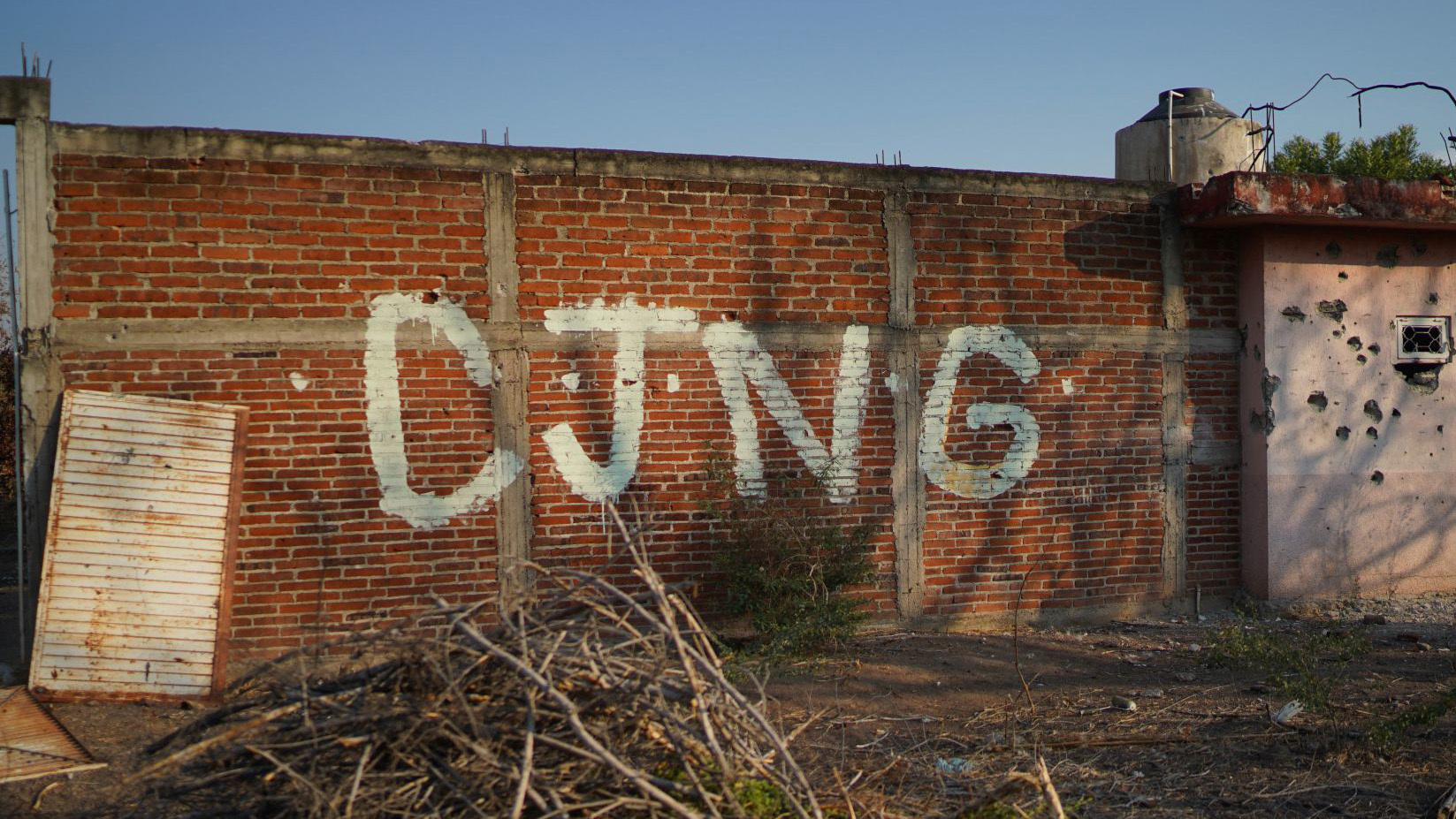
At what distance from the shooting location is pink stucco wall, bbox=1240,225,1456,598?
26.8 feet

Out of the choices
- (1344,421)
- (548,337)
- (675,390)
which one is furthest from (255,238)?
(1344,421)

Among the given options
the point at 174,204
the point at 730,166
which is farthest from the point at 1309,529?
the point at 174,204

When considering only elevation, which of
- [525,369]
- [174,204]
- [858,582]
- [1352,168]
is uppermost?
[1352,168]

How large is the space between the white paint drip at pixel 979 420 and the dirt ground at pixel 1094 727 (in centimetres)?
102

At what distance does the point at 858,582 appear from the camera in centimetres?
729

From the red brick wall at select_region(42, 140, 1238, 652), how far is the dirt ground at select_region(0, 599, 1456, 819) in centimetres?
78

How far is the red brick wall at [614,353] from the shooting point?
6.36 m

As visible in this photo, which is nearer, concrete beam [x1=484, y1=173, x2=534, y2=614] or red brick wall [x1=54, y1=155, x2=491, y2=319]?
red brick wall [x1=54, y1=155, x2=491, y2=319]

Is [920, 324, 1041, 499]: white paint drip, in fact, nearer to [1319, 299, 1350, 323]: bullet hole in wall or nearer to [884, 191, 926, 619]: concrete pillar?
[884, 191, 926, 619]: concrete pillar

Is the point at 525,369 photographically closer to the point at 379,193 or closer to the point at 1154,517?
the point at 379,193

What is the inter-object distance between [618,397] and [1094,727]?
10.8ft

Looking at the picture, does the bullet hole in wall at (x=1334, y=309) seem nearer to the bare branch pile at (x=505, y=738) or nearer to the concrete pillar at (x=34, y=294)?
the bare branch pile at (x=505, y=738)

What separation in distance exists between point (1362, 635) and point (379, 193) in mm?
6784

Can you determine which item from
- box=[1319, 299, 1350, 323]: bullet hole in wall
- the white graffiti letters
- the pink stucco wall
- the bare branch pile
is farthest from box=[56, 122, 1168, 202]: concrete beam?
the bare branch pile
